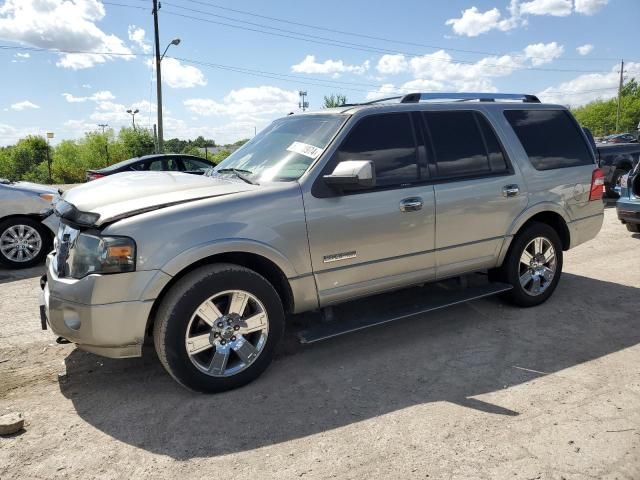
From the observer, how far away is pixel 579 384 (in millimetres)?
3375

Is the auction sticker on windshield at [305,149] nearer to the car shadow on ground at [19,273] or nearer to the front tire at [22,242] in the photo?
the car shadow on ground at [19,273]

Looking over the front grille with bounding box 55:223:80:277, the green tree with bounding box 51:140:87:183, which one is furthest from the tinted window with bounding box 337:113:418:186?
the green tree with bounding box 51:140:87:183

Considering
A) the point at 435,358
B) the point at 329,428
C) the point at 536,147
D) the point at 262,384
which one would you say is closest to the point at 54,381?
the point at 262,384

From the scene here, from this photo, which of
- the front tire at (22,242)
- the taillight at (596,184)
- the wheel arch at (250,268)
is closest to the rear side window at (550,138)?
the taillight at (596,184)

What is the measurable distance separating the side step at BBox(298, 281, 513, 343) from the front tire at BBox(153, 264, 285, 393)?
1.10ft

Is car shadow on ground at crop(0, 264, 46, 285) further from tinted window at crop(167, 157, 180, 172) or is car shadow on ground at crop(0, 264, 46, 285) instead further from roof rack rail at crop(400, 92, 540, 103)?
roof rack rail at crop(400, 92, 540, 103)

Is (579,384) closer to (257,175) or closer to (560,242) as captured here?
(560,242)

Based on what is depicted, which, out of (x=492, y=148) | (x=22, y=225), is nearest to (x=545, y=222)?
(x=492, y=148)

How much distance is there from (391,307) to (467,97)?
208 centimetres

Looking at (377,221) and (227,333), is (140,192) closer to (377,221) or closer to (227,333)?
(227,333)

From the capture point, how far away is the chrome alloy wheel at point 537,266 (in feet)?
15.6

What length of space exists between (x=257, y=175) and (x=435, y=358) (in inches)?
76.8

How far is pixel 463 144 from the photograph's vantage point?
4.32m

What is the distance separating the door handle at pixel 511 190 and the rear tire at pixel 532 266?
42 cm
